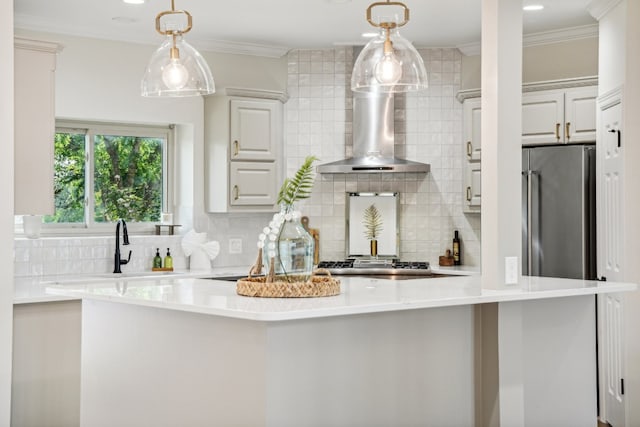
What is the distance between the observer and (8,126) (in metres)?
3.77

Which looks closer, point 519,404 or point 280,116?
point 519,404

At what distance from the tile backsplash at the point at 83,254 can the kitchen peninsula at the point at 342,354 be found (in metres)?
1.71

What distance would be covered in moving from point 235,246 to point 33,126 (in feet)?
7.18

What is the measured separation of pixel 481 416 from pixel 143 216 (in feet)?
11.2

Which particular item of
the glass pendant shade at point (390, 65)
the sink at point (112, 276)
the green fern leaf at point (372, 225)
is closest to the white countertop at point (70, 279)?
the sink at point (112, 276)

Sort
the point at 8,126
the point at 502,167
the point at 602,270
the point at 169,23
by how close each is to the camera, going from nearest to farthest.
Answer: the point at 169,23, the point at 502,167, the point at 8,126, the point at 602,270

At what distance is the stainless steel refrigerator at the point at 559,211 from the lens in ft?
17.0

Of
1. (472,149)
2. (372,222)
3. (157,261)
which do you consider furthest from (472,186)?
(157,261)

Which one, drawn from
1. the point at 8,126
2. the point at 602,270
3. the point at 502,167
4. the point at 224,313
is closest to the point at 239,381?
the point at 224,313

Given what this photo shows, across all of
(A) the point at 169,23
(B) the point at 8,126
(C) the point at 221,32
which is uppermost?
(C) the point at 221,32

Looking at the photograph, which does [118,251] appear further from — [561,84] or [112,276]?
[561,84]

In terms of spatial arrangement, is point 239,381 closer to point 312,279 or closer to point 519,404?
point 312,279

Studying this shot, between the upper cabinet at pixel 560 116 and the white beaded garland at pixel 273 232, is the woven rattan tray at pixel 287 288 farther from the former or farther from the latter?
the upper cabinet at pixel 560 116

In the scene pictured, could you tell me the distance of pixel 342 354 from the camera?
303cm
